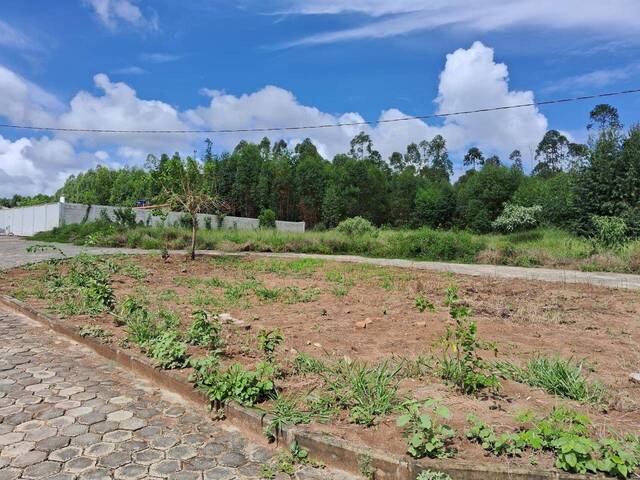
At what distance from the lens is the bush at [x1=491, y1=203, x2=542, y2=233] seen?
80.6 ft

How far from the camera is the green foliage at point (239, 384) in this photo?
3.06 metres

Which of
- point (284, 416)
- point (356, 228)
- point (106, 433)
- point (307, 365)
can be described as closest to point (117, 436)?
point (106, 433)

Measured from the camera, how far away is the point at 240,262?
41.8 feet

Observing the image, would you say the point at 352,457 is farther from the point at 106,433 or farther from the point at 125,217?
the point at 125,217

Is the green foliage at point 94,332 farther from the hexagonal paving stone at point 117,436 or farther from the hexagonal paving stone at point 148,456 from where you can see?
the hexagonal paving stone at point 148,456

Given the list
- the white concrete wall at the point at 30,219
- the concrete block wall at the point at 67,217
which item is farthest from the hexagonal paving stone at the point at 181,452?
the white concrete wall at the point at 30,219

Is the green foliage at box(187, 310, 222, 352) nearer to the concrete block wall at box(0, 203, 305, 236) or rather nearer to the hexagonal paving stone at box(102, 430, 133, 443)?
the hexagonal paving stone at box(102, 430, 133, 443)

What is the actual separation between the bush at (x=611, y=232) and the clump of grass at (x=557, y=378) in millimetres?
13303

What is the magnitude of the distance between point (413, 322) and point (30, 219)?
34.7 metres

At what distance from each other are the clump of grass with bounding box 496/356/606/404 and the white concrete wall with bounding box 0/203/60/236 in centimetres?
3006

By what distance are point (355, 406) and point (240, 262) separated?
10196 mm

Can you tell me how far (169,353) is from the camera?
12.6ft

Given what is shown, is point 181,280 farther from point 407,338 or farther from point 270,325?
point 407,338

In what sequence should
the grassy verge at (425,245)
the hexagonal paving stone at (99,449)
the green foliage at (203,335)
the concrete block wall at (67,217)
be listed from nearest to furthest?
the hexagonal paving stone at (99,449), the green foliage at (203,335), the grassy verge at (425,245), the concrete block wall at (67,217)
